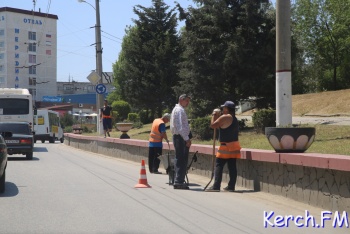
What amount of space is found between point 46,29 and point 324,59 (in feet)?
250

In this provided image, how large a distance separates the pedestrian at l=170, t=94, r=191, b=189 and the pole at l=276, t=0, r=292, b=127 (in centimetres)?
287

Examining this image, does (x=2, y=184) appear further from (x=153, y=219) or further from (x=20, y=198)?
(x=153, y=219)

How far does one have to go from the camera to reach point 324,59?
53438 mm

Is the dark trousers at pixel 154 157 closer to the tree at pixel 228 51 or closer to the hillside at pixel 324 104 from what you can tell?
the tree at pixel 228 51

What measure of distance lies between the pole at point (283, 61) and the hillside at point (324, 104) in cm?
2049

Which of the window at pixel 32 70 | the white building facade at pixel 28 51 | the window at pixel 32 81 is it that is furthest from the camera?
the window at pixel 32 81

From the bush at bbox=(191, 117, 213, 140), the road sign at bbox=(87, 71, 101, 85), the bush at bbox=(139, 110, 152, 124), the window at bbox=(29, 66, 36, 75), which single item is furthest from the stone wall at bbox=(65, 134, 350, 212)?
the window at bbox=(29, 66, 36, 75)

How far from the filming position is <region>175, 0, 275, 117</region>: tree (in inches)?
965

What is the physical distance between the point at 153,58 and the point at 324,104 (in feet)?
41.9

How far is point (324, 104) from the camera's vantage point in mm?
38375

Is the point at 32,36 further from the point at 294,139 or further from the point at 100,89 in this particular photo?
the point at 294,139

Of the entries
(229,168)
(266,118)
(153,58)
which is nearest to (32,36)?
(153,58)

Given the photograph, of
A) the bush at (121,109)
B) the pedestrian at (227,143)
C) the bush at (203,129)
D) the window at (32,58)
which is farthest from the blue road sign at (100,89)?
the window at (32,58)

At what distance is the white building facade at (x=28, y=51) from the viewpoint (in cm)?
10862
